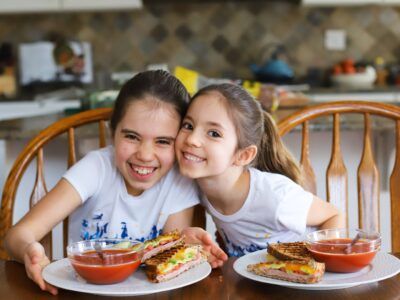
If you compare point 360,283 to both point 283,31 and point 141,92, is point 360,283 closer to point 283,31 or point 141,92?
point 141,92

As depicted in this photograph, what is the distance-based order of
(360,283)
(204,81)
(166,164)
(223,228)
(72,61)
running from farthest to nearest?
(72,61) < (204,81) < (223,228) < (166,164) < (360,283)

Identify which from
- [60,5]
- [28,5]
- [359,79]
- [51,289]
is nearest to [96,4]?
[60,5]

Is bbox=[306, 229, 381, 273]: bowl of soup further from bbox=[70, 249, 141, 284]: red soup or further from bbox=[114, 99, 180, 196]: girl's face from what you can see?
bbox=[114, 99, 180, 196]: girl's face

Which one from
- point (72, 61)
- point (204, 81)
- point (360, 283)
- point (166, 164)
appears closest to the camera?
point (360, 283)

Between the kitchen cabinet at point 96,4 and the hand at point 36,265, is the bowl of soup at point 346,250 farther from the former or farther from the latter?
the kitchen cabinet at point 96,4

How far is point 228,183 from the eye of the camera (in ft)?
4.98

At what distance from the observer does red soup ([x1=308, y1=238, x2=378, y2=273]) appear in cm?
107

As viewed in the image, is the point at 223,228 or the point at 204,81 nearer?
the point at 223,228

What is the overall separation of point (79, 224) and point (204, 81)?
136 centimetres

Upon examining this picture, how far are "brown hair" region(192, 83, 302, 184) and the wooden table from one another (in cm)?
40

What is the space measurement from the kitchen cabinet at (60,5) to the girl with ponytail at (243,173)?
338 centimetres

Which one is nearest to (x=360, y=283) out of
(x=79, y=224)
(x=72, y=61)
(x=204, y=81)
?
→ (x=79, y=224)

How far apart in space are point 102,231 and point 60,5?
3429 mm

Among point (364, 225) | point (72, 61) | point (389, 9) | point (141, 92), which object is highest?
point (389, 9)
